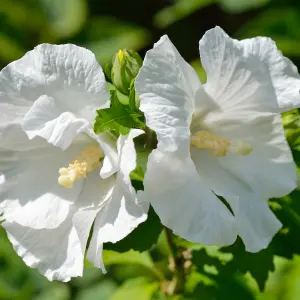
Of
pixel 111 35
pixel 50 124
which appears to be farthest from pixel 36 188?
pixel 111 35

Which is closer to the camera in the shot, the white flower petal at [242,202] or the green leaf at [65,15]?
the white flower petal at [242,202]

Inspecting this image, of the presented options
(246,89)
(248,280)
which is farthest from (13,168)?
(248,280)

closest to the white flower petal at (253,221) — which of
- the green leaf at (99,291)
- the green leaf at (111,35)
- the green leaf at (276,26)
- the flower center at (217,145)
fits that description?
the flower center at (217,145)

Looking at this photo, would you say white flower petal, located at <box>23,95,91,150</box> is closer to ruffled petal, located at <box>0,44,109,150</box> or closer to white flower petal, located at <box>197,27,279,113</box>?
ruffled petal, located at <box>0,44,109,150</box>

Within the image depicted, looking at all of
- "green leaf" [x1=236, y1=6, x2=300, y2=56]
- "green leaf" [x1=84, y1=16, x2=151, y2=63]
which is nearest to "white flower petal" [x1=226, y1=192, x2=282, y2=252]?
"green leaf" [x1=236, y1=6, x2=300, y2=56]

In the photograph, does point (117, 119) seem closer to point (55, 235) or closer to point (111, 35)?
point (55, 235)

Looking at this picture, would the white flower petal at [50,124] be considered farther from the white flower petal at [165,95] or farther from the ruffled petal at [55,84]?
the white flower petal at [165,95]

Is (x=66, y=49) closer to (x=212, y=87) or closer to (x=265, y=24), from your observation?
(x=212, y=87)
